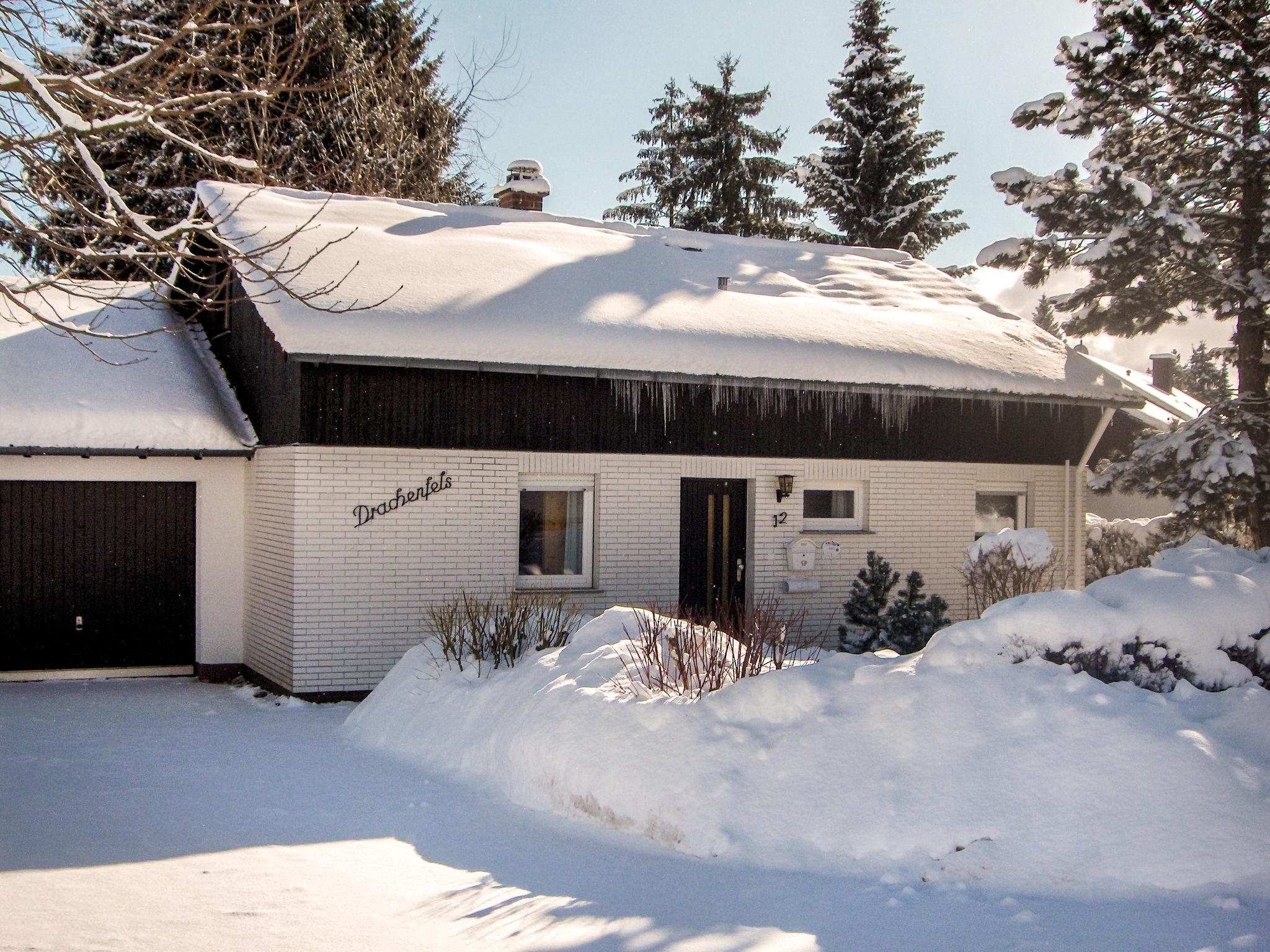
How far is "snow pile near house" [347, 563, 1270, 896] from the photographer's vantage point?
5.28 metres

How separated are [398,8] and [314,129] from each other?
5.11m

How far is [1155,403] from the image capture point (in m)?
19.1

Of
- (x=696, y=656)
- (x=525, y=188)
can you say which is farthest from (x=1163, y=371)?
(x=696, y=656)

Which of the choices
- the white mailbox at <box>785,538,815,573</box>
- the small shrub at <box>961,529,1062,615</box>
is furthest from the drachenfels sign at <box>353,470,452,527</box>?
the small shrub at <box>961,529,1062,615</box>

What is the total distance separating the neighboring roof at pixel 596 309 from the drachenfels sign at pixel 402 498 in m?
1.24

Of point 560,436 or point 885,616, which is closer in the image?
point 560,436

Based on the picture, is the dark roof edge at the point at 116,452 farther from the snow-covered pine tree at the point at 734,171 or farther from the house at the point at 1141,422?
the snow-covered pine tree at the point at 734,171

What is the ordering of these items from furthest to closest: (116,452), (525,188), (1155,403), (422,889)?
(1155,403) → (525,188) → (116,452) → (422,889)

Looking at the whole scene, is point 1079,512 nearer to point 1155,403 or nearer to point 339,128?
point 1155,403

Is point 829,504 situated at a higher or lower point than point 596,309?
lower

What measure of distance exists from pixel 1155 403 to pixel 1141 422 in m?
0.40

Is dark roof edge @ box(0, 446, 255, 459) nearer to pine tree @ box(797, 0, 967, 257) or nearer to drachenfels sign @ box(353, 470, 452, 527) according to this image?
drachenfels sign @ box(353, 470, 452, 527)

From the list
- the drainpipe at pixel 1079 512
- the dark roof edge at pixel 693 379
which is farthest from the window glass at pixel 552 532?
the drainpipe at pixel 1079 512

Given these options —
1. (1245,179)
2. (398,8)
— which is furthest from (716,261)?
(398,8)
